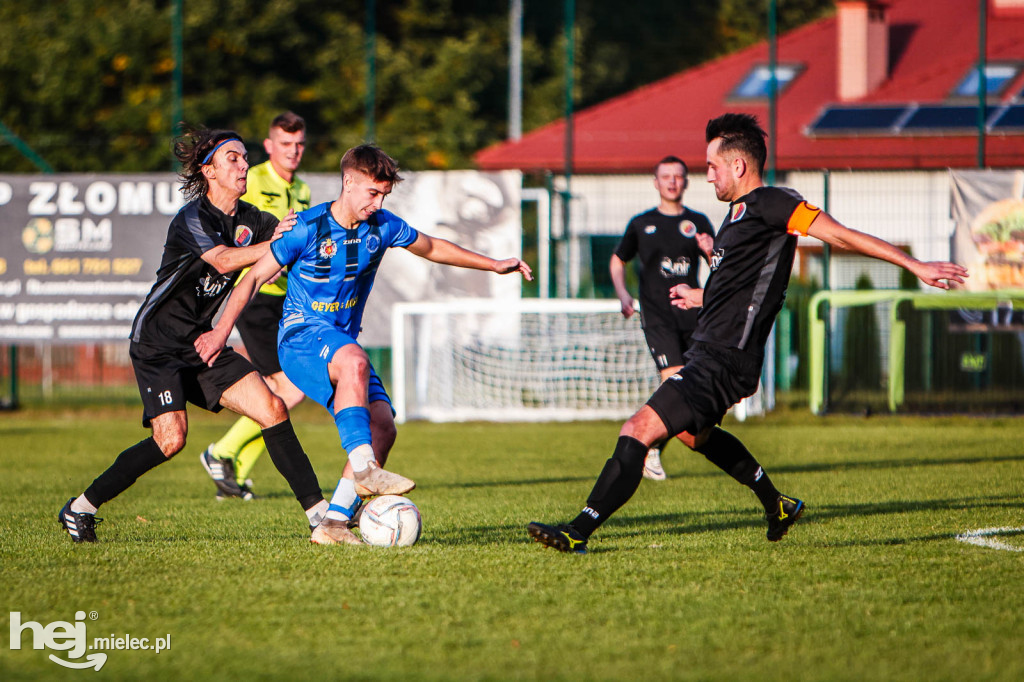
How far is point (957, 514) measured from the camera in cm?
680

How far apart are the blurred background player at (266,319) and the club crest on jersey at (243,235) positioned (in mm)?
1454

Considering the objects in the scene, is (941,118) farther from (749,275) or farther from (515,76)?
(749,275)

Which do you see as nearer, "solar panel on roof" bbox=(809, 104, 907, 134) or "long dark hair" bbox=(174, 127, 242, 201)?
"long dark hair" bbox=(174, 127, 242, 201)

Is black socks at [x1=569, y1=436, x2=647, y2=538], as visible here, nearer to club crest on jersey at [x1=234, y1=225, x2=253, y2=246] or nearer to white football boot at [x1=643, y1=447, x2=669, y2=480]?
club crest on jersey at [x1=234, y1=225, x2=253, y2=246]

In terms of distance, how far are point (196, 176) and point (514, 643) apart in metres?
3.32

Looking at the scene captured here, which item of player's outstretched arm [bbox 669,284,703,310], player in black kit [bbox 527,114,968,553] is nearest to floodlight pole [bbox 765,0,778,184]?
player's outstretched arm [bbox 669,284,703,310]

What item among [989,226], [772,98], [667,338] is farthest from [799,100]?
[667,338]

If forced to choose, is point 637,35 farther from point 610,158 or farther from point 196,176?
point 196,176

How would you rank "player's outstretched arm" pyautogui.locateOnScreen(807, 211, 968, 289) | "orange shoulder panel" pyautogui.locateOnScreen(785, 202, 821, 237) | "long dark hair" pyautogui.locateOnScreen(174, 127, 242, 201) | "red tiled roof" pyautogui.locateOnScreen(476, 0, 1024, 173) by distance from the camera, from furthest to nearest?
"red tiled roof" pyautogui.locateOnScreen(476, 0, 1024, 173) < "long dark hair" pyautogui.locateOnScreen(174, 127, 242, 201) < "orange shoulder panel" pyautogui.locateOnScreen(785, 202, 821, 237) < "player's outstretched arm" pyautogui.locateOnScreen(807, 211, 968, 289)

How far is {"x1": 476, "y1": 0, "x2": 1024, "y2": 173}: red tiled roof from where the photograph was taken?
65.7 feet

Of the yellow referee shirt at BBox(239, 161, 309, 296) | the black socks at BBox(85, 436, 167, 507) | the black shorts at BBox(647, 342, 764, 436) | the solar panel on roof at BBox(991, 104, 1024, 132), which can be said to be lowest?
the black socks at BBox(85, 436, 167, 507)

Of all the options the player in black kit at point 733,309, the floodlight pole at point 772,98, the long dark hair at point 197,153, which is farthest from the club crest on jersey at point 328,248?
the floodlight pole at point 772,98

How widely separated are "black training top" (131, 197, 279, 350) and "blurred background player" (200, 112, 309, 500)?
156cm

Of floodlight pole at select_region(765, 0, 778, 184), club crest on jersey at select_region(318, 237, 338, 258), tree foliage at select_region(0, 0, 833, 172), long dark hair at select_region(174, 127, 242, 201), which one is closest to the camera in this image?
club crest on jersey at select_region(318, 237, 338, 258)
